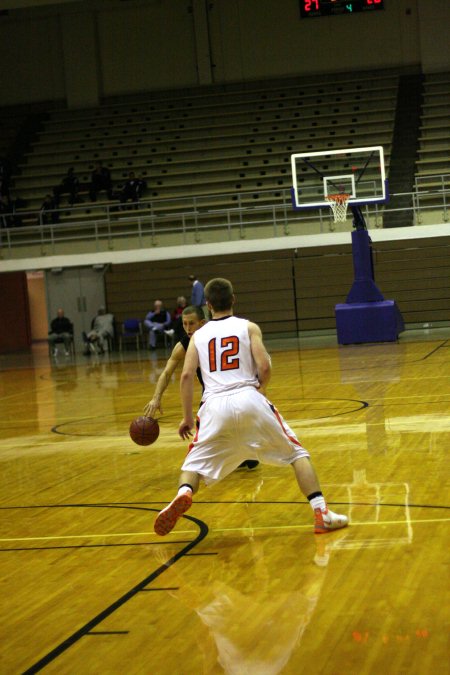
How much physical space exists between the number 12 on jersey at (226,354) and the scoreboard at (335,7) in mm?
23079

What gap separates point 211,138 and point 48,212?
17.4 feet

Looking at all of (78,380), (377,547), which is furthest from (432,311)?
(377,547)

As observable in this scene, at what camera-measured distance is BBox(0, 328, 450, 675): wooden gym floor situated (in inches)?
140

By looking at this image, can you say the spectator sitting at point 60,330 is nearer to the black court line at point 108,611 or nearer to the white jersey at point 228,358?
the black court line at point 108,611

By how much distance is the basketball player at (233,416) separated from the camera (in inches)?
198

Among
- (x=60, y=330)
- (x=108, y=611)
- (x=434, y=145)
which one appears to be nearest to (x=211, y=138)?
(x=434, y=145)

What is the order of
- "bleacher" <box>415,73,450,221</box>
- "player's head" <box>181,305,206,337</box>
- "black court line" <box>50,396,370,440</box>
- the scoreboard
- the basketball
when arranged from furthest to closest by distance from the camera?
the scoreboard, "bleacher" <box>415,73,450,221</box>, "black court line" <box>50,396,370,440</box>, the basketball, "player's head" <box>181,305,206,337</box>

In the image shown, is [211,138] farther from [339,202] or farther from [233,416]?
[233,416]

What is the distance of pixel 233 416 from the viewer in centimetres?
501

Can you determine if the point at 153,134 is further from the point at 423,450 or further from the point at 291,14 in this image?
the point at 423,450

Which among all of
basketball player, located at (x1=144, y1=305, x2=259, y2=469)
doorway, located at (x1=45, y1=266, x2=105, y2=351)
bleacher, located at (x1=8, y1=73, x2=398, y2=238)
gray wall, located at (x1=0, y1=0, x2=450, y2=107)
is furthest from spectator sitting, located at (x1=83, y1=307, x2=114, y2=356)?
basketball player, located at (x1=144, y1=305, x2=259, y2=469)

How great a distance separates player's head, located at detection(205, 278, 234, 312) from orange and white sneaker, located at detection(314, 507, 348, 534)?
1177 mm

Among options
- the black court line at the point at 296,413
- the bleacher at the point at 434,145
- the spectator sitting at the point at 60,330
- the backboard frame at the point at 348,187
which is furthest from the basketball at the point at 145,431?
the spectator sitting at the point at 60,330

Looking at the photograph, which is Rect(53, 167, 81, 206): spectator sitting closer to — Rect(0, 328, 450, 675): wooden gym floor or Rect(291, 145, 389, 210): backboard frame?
Rect(291, 145, 389, 210): backboard frame
